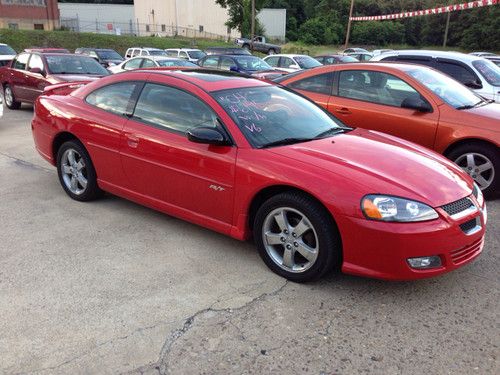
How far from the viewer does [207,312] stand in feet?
10.1

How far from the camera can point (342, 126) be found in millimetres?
4391

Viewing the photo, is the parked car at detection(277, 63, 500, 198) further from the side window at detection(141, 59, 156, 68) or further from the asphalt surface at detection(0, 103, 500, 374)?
the side window at detection(141, 59, 156, 68)

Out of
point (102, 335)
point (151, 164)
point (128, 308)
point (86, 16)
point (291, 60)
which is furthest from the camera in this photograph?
point (86, 16)

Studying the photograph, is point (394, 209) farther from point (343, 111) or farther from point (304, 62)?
point (304, 62)

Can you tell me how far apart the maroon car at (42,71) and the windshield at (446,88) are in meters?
6.81

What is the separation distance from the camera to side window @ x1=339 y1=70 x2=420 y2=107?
19.7 feet

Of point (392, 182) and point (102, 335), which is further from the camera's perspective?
point (392, 182)

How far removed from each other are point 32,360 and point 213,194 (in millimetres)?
1746

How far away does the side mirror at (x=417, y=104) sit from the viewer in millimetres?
5691

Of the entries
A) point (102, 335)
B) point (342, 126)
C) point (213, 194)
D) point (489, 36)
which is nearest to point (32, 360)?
point (102, 335)

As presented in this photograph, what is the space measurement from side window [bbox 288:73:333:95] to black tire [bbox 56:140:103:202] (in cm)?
348

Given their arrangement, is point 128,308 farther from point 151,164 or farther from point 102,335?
point 151,164

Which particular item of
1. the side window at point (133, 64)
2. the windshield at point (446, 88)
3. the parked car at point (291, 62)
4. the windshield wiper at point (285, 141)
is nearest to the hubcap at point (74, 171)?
the windshield wiper at point (285, 141)

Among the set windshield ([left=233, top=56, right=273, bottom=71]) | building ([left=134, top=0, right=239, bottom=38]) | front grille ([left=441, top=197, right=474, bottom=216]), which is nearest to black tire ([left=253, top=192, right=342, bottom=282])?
front grille ([left=441, top=197, right=474, bottom=216])
